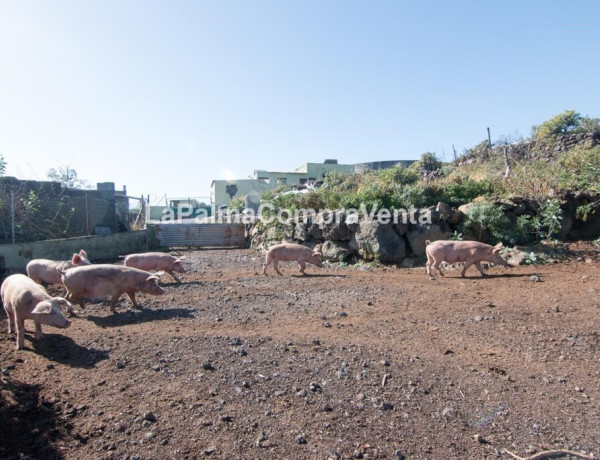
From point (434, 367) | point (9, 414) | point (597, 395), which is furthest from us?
point (434, 367)

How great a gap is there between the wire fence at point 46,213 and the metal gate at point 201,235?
2.10 meters

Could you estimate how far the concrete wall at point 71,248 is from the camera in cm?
1006

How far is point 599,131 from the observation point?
18531 mm

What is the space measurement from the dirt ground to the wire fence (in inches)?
255

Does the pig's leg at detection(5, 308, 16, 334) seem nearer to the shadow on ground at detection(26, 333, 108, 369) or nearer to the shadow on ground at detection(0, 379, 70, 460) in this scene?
the shadow on ground at detection(26, 333, 108, 369)

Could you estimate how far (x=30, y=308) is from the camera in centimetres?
543

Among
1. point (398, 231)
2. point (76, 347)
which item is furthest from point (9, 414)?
point (398, 231)

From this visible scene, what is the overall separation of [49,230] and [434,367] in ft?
41.3

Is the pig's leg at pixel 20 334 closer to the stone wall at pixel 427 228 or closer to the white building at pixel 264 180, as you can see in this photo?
the stone wall at pixel 427 228

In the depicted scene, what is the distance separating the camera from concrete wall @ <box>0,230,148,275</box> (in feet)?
33.0

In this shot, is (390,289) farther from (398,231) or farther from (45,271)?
(45,271)

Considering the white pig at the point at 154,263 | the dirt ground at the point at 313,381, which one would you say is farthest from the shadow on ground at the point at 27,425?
the white pig at the point at 154,263

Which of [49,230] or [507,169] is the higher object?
[507,169]

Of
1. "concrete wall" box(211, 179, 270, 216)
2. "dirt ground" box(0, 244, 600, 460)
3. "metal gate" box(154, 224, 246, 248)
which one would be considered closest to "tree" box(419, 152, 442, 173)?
"metal gate" box(154, 224, 246, 248)
